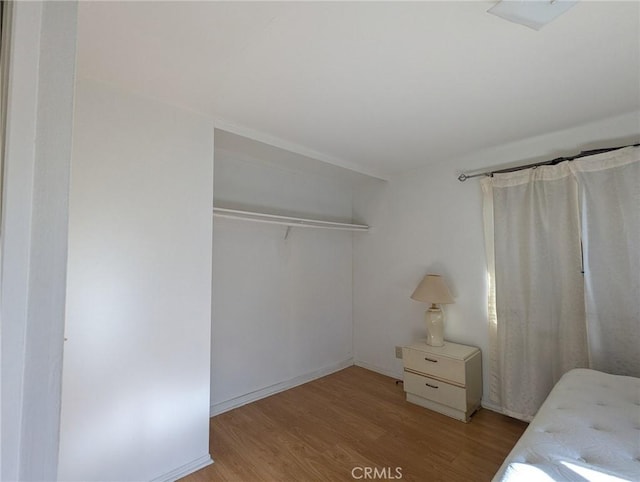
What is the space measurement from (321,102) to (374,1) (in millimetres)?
753

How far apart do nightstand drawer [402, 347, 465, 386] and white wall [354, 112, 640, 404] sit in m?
0.40

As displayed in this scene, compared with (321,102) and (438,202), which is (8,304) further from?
(438,202)

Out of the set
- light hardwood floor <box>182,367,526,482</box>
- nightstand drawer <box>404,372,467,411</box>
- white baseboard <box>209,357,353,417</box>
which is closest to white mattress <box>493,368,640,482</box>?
light hardwood floor <box>182,367,526,482</box>

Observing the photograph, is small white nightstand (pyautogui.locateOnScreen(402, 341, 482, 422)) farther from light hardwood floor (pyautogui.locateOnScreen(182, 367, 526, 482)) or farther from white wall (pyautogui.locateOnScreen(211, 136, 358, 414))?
white wall (pyautogui.locateOnScreen(211, 136, 358, 414))

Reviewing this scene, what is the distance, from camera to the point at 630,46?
133cm

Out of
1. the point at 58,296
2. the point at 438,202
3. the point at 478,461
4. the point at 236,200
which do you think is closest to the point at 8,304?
the point at 58,296

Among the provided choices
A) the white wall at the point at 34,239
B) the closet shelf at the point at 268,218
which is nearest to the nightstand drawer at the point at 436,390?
the closet shelf at the point at 268,218

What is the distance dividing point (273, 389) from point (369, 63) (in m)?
2.81

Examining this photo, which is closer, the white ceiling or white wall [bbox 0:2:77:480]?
white wall [bbox 0:2:77:480]

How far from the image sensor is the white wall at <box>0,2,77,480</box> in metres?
0.48

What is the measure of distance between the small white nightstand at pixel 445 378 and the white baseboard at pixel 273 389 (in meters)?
0.98

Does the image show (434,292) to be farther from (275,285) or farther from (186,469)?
(186,469)

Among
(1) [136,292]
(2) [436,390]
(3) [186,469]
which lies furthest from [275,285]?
(2) [436,390]

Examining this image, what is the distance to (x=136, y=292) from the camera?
1.66 metres
